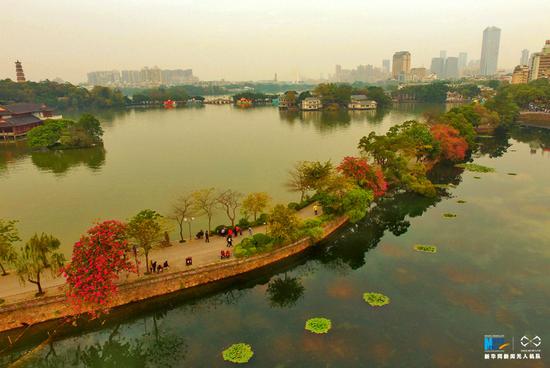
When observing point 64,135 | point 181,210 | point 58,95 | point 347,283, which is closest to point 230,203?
point 181,210

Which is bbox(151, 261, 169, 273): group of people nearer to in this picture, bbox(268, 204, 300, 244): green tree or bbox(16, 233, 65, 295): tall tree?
bbox(16, 233, 65, 295): tall tree

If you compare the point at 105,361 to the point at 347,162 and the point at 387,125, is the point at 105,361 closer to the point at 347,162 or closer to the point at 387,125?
the point at 347,162

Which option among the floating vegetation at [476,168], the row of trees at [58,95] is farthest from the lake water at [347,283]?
the row of trees at [58,95]

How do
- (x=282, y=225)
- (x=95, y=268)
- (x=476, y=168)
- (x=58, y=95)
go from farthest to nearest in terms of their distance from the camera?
(x=58, y=95) → (x=476, y=168) → (x=282, y=225) → (x=95, y=268)

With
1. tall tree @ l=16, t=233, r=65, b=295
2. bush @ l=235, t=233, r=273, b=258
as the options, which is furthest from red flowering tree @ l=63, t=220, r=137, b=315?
bush @ l=235, t=233, r=273, b=258

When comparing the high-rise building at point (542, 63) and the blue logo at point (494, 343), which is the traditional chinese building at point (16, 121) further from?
the high-rise building at point (542, 63)

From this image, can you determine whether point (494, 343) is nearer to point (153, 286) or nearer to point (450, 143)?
point (153, 286)
